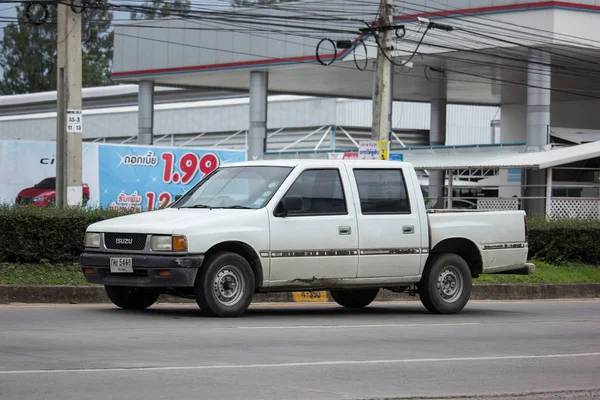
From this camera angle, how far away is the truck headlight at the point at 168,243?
12055mm

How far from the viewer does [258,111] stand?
41750mm

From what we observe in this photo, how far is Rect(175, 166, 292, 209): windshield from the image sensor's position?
1290 centimetres

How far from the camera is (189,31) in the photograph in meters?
41.8

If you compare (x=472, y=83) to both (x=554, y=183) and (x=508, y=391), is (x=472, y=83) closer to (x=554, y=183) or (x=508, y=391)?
(x=554, y=183)

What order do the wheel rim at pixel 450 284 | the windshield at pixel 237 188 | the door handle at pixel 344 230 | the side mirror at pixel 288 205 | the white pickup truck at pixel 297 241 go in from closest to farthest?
the white pickup truck at pixel 297 241 < the side mirror at pixel 288 205 < the windshield at pixel 237 188 < the door handle at pixel 344 230 < the wheel rim at pixel 450 284

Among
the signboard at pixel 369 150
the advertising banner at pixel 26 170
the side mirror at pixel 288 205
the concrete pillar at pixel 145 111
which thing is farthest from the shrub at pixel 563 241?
the concrete pillar at pixel 145 111

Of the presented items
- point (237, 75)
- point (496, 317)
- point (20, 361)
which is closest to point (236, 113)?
point (237, 75)

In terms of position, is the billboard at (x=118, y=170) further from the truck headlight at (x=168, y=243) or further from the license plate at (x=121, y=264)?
the truck headlight at (x=168, y=243)

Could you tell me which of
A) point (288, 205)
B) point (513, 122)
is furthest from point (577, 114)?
point (288, 205)

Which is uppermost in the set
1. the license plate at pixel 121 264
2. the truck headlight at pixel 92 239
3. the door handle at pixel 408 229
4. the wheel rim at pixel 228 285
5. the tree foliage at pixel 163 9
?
the tree foliage at pixel 163 9

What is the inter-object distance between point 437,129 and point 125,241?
3731 cm

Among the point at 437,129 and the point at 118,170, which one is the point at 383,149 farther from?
the point at 437,129

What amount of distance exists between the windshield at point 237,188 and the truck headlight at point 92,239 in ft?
3.83

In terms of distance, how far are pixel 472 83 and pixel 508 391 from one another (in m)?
37.9
